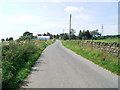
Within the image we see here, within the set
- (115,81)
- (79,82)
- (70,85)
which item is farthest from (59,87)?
(115,81)

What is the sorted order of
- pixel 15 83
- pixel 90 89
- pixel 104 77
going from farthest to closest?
1. pixel 104 77
2. pixel 15 83
3. pixel 90 89

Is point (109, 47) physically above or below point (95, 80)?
above

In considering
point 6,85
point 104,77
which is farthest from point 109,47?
point 6,85

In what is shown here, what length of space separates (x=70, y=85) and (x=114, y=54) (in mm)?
7135

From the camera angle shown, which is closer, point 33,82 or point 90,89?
point 90,89

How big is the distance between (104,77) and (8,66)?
466cm

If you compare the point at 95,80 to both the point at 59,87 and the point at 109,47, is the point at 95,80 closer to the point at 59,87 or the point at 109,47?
the point at 59,87

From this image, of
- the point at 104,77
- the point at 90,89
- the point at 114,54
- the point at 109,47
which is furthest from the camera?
the point at 109,47

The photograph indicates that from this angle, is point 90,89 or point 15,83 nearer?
point 90,89

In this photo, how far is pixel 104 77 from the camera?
28.8 ft

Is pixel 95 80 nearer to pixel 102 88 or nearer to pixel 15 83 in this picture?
pixel 102 88

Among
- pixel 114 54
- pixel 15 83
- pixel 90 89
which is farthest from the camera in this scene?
pixel 114 54

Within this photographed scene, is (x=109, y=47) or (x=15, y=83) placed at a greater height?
(x=109, y=47)

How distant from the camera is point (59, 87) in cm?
698
